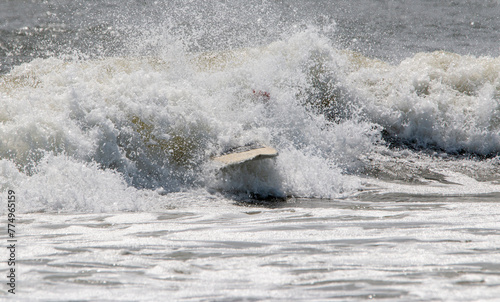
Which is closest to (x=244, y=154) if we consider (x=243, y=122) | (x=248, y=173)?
(x=248, y=173)

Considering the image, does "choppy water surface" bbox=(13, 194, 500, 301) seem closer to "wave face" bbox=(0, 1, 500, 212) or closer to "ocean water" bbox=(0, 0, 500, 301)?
"ocean water" bbox=(0, 0, 500, 301)

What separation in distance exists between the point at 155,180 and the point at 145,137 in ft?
2.19

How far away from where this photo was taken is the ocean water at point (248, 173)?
3.60 metres

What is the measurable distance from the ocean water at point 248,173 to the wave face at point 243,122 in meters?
0.03

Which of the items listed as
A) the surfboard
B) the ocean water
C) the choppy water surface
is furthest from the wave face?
the choppy water surface

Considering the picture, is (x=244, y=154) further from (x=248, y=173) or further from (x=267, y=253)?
(x=267, y=253)

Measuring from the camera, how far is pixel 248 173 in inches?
240

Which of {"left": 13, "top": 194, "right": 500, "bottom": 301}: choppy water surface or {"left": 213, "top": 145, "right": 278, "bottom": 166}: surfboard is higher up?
{"left": 213, "top": 145, "right": 278, "bottom": 166}: surfboard

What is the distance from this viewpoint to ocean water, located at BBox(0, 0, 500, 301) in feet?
11.8

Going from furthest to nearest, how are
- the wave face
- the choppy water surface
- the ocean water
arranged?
the wave face → the ocean water → the choppy water surface

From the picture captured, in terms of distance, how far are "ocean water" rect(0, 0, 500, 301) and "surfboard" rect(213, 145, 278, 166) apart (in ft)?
0.38

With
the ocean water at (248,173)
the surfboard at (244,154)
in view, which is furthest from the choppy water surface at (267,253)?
the surfboard at (244,154)

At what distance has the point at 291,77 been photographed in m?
8.34

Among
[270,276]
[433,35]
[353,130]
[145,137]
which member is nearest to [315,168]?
[353,130]
